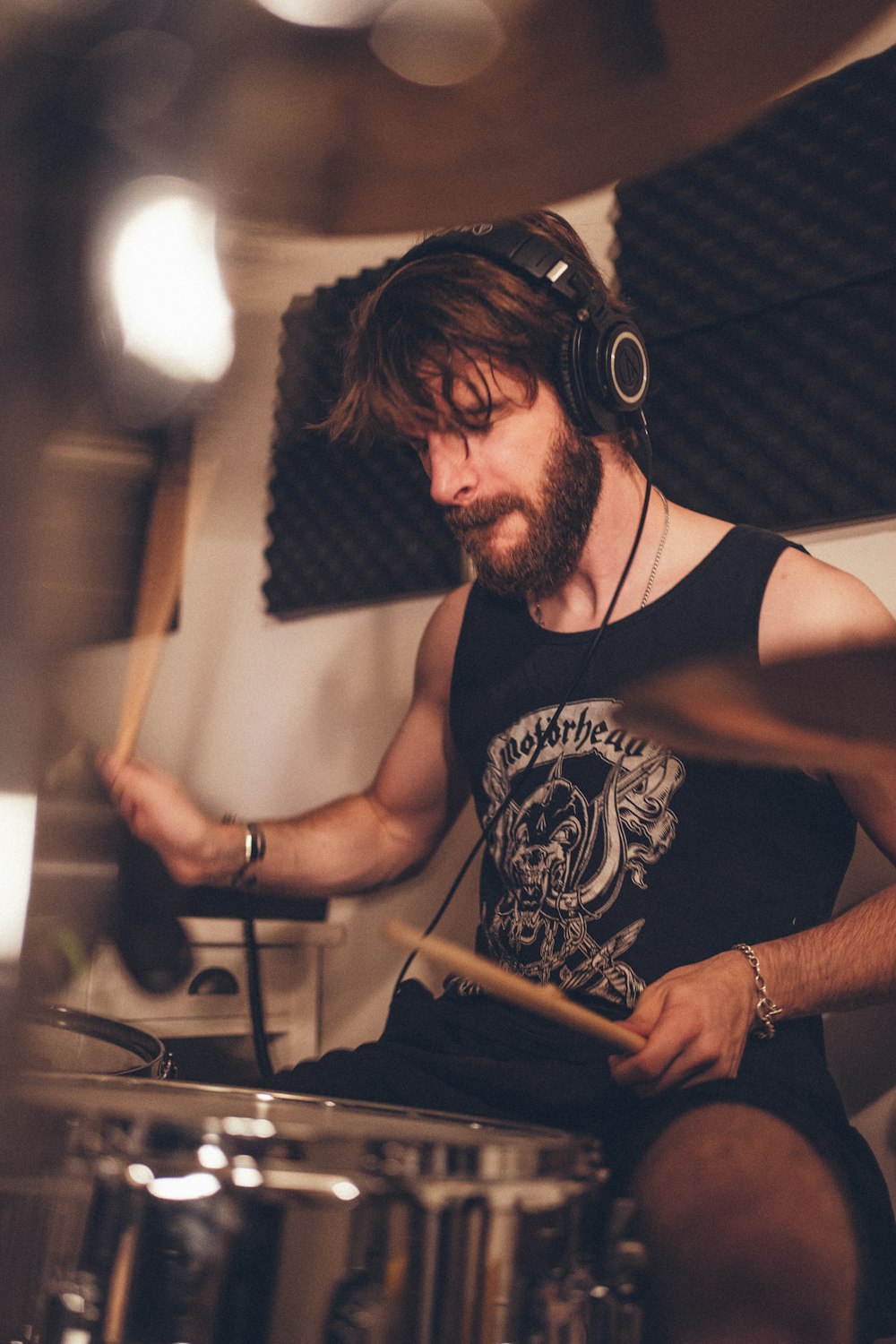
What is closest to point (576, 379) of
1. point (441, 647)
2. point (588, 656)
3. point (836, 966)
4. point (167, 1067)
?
point (588, 656)

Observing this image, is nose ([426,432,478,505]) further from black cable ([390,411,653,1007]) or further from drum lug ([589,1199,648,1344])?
drum lug ([589,1199,648,1344])

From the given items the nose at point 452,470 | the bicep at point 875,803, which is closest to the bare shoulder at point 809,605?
the bicep at point 875,803

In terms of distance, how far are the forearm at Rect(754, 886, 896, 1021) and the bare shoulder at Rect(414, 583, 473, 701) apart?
0.56 meters

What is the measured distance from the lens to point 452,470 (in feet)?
3.85

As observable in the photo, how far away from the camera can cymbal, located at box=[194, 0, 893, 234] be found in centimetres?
58

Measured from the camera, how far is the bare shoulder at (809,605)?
992 mm

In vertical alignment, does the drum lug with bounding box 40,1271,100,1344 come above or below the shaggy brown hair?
below

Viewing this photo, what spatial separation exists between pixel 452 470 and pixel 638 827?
44cm

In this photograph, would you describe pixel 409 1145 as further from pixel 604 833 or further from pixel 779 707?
pixel 604 833

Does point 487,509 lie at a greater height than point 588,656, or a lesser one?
greater

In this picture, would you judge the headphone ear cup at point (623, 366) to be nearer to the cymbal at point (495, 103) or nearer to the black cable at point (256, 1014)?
the cymbal at point (495, 103)

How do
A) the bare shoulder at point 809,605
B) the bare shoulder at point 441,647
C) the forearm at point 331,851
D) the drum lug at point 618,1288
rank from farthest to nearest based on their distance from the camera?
1. the bare shoulder at point 441,647
2. the forearm at point 331,851
3. the bare shoulder at point 809,605
4. the drum lug at point 618,1288

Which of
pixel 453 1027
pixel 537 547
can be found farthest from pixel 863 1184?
pixel 537 547

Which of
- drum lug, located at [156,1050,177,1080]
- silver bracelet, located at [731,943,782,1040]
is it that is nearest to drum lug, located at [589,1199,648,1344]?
silver bracelet, located at [731,943,782,1040]
